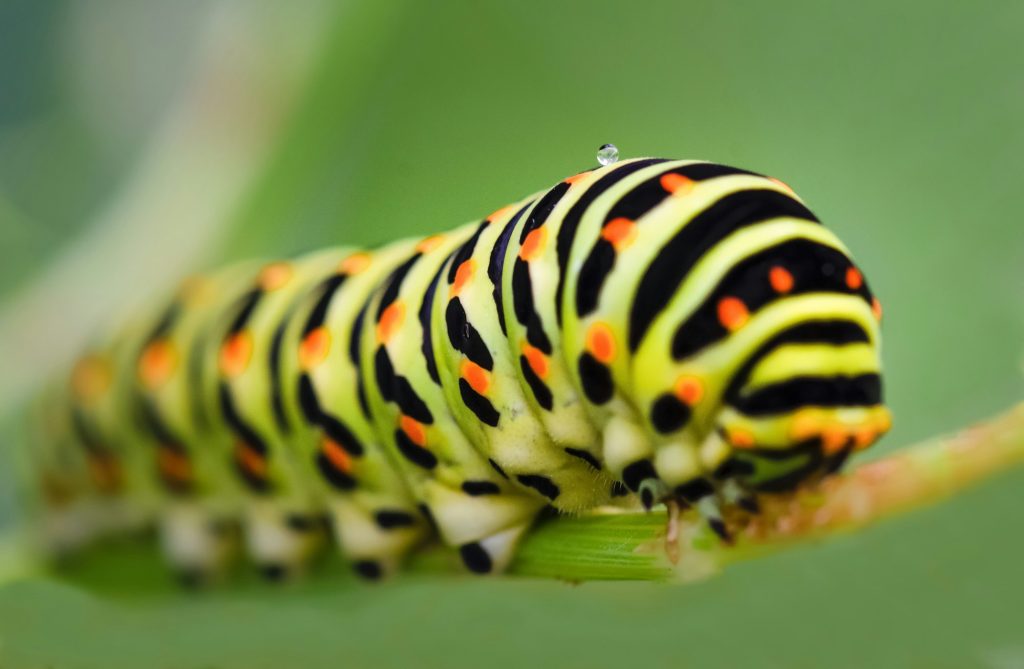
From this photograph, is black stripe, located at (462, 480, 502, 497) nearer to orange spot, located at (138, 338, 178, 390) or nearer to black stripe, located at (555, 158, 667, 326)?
black stripe, located at (555, 158, 667, 326)

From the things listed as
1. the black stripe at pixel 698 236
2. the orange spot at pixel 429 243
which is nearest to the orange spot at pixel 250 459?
the orange spot at pixel 429 243

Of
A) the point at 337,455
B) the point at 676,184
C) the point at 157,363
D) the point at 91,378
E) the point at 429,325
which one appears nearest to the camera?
the point at 676,184

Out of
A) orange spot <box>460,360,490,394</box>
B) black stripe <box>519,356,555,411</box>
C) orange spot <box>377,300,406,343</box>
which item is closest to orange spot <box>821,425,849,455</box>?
black stripe <box>519,356,555,411</box>

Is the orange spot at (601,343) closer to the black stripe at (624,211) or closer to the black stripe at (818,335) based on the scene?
the black stripe at (624,211)

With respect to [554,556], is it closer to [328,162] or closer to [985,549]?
[985,549]

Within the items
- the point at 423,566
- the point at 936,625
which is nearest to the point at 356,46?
the point at 423,566

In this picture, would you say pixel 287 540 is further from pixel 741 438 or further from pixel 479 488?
pixel 741 438

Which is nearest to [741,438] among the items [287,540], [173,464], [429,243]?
[429,243]
